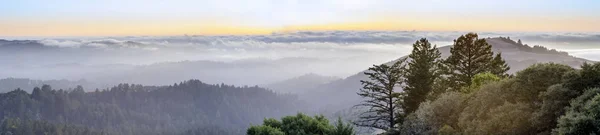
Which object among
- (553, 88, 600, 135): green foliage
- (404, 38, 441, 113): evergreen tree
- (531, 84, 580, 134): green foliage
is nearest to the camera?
(553, 88, 600, 135): green foliage

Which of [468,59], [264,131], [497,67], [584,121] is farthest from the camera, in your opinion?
[497,67]

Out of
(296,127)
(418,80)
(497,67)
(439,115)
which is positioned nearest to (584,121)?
(439,115)

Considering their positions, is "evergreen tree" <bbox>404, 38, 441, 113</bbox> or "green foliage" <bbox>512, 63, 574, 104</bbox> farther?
"evergreen tree" <bbox>404, 38, 441, 113</bbox>

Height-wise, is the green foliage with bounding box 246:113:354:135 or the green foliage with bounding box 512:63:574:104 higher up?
the green foliage with bounding box 512:63:574:104

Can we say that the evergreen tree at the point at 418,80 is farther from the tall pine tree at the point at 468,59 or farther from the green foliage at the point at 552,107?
the green foliage at the point at 552,107

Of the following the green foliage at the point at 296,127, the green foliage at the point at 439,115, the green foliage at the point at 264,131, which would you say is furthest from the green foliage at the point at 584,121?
the green foliage at the point at 264,131

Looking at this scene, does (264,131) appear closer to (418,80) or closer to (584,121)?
(418,80)

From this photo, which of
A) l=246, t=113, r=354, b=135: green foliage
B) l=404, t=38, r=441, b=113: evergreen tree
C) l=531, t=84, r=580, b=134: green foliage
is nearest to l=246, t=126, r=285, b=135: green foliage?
l=246, t=113, r=354, b=135: green foliage

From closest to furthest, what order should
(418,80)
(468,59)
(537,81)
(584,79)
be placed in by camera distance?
(584,79) → (537,81) → (418,80) → (468,59)

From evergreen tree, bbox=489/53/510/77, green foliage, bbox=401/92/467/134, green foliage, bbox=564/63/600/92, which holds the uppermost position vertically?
green foliage, bbox=564/63/600/92

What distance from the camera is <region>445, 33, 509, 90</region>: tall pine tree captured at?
178ft

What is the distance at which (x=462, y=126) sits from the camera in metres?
31.8

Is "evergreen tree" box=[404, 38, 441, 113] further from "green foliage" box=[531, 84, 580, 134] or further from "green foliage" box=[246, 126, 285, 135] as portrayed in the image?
"green foliage" box=[531, 84, 580, 134]

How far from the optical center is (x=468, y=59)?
180 ft
